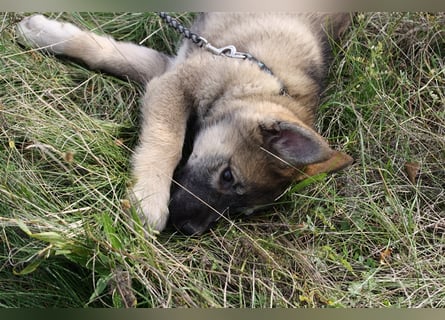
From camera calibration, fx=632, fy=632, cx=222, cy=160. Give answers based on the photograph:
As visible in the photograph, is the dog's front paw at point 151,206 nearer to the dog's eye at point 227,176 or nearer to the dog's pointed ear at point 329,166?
the dog's eye at point 227,176

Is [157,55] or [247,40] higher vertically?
[247,40]

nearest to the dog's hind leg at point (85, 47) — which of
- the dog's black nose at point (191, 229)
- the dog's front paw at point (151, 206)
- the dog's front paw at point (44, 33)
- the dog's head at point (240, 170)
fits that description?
the dog's front paw at point (44, 33)

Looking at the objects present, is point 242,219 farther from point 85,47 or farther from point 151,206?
point 85,47

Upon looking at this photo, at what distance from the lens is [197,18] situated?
14.2ft

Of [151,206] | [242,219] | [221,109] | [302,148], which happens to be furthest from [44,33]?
[302,148]

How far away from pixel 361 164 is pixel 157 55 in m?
1.50

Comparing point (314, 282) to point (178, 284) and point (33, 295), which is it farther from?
point (33, 295)

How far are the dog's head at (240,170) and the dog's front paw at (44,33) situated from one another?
3.98 feet

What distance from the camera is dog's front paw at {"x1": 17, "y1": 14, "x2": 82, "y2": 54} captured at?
3.92 metres

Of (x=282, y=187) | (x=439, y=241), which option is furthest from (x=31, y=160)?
(x=439, y=241)

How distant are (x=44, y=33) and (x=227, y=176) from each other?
1.58 m

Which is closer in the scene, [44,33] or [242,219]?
[242,219]

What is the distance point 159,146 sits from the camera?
11.4 feet

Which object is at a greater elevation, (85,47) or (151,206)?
(85,47)
